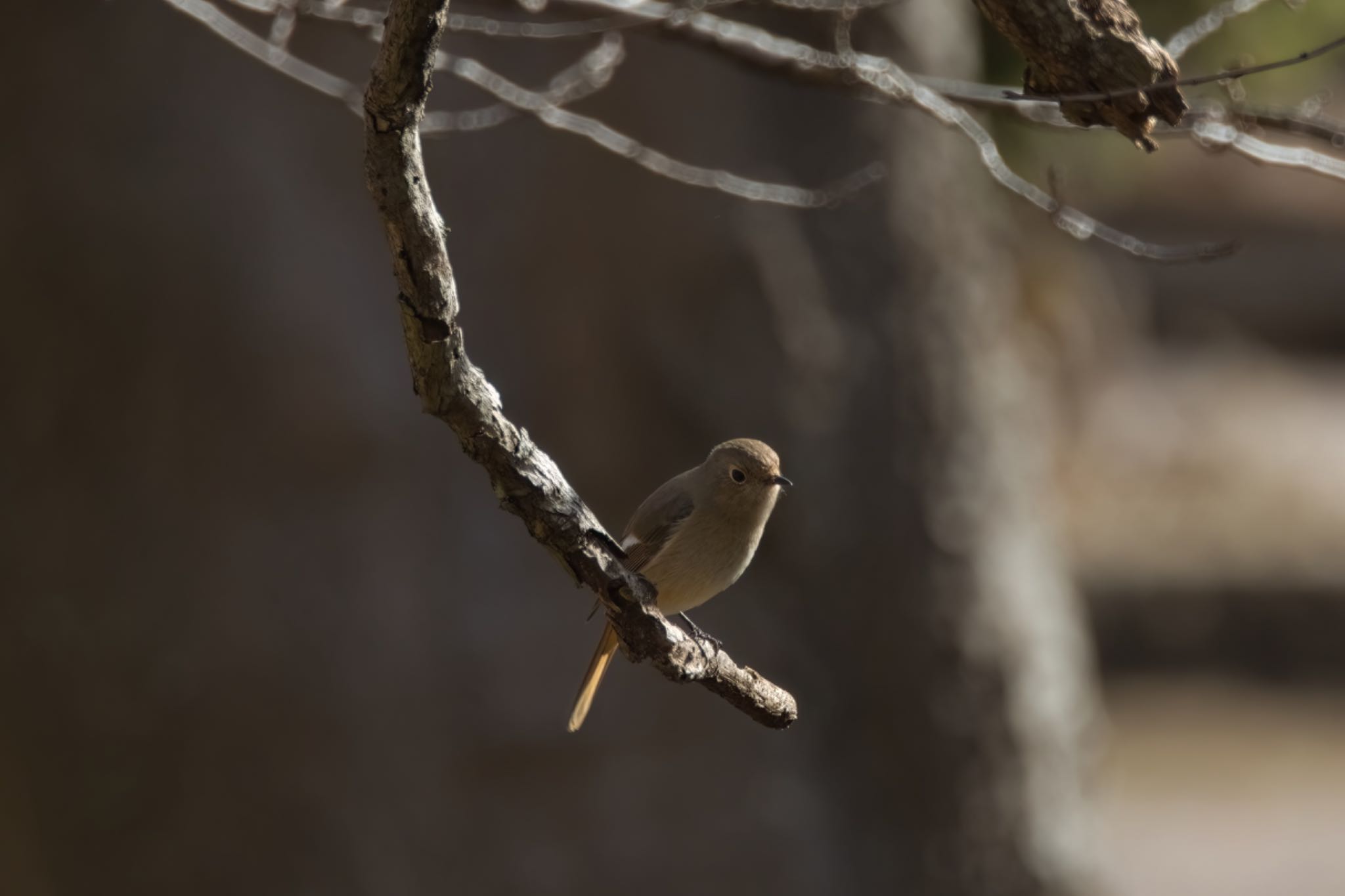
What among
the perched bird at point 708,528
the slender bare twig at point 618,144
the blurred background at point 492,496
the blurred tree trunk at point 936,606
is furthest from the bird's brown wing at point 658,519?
the blurred tree trunk at point 936,606

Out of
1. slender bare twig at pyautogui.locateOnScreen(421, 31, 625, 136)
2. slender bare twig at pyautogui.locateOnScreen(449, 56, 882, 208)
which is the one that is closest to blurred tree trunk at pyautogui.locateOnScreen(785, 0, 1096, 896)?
slender bare twig at pyautogui.locateOnScreen(449, 56, 882, 208)

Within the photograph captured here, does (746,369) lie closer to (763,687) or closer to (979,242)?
(979,242)

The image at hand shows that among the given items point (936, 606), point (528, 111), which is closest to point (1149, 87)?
point (528, 111)

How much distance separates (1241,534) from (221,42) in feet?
38.4

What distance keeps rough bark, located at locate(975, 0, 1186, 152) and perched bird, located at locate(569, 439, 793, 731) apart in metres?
0.97

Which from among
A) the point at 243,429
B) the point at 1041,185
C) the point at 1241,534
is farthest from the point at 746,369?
the point at 1241,534

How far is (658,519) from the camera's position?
3111 mm

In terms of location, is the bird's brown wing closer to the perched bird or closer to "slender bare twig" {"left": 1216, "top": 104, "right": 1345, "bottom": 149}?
the perched bird

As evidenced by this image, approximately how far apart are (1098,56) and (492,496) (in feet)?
15.1

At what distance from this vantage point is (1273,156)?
123 inches

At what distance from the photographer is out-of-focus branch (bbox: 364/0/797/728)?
171 centimetres

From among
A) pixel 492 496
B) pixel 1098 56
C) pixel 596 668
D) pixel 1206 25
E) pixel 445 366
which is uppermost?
pixel 1206 25

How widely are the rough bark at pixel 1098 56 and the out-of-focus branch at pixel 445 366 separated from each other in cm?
104

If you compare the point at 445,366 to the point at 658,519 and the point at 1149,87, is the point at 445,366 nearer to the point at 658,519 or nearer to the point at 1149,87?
the point at 1149,87
